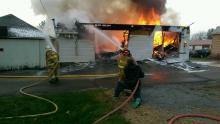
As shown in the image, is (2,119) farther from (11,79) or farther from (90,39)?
(90,39)

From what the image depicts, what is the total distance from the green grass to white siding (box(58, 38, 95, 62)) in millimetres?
9903

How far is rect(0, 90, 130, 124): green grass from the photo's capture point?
751cm

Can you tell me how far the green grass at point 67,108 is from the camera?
7512mm

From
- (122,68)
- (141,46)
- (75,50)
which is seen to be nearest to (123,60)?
A: (122,68)

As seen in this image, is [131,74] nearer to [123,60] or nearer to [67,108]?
[123,60]

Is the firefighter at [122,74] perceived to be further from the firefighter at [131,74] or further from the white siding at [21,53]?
the white siding at [21,53]

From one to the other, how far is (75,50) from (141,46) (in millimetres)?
4572

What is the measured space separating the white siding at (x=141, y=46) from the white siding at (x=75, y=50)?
9.06ft

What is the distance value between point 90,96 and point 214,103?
3.77 m

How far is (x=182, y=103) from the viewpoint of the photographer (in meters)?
8.16

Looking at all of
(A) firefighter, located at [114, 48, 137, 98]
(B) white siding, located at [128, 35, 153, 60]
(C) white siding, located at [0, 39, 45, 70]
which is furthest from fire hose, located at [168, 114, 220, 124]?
(C) white siding, located at [0, 39, 45, 70]

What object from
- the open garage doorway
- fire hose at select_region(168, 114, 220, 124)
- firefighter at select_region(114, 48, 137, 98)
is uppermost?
the open garage doorway

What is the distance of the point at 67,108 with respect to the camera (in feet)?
27.9

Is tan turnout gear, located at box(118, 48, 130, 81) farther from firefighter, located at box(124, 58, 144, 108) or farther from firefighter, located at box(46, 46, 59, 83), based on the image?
firefighter, located at box(46, 46, 59, 83)
